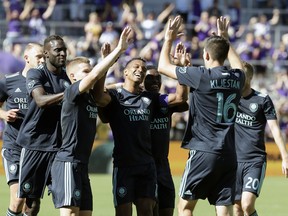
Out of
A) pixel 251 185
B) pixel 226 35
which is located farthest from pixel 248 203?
pixel 226 35

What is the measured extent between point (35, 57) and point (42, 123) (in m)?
1.28

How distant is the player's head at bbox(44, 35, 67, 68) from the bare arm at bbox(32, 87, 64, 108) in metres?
0.43

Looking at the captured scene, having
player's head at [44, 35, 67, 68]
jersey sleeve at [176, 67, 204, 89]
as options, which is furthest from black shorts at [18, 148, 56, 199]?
jersey sleeve at [176, 67, 204, 89]

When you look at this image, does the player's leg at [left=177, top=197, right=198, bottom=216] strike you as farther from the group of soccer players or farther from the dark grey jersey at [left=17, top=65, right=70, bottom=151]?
the dark grey jersey at [left=17, top=65, right=70, bottom=151]

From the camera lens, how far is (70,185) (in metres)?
9.73

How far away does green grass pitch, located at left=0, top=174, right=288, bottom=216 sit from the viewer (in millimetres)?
14680

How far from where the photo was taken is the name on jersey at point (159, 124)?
11.1 metres

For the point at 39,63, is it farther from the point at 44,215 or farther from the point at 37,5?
the point at 37,5

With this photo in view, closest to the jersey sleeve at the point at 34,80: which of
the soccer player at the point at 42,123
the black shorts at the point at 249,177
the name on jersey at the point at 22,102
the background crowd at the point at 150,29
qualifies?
the soccer player at the point at 42,123

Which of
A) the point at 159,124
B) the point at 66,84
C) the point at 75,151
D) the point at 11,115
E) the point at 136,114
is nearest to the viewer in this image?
the point at 75,151

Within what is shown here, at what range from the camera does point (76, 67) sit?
10.1m

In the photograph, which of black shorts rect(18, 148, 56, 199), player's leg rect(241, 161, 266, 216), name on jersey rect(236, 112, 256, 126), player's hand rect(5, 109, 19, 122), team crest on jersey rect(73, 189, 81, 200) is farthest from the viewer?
name on jersey rect(236, 112, 256, 126)

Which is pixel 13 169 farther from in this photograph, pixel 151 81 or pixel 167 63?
pixel 167 63

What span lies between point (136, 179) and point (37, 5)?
17.7 meters
